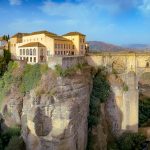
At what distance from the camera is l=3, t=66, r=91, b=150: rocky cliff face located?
19281 mm

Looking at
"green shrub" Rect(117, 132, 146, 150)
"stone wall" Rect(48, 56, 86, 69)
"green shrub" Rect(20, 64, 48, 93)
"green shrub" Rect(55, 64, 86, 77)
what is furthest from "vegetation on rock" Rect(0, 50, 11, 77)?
"green shrub" Rect(117, 132, 146, 150)

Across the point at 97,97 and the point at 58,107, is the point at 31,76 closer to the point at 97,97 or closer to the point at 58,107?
the point at 58,107

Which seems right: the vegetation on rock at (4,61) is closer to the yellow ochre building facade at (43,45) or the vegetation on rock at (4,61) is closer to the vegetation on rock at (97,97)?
the yellow ochre building facade at (43,45)

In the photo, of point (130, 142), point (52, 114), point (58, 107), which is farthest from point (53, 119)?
point (130, 142)

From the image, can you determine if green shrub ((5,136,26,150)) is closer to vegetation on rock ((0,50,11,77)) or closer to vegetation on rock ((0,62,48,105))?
vegetation on rock ((0,62,48,105))

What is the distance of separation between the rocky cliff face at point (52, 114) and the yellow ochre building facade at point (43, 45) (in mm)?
4008

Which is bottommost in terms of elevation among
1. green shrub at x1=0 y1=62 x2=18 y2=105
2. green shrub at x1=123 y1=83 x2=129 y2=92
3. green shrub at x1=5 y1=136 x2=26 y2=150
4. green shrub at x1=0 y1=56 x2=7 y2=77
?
green shrub at x1=5 y1=136 x2=26 y2=150

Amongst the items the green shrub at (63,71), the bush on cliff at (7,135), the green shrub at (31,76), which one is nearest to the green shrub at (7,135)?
the bush on cliff at (7,135)

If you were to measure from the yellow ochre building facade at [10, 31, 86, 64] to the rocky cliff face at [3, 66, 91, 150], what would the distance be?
4008mm

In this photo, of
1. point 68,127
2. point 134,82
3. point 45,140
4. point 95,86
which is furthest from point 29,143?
point 134,82

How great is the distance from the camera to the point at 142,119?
27.0m

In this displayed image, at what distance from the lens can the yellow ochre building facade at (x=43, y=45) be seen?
24078 mm

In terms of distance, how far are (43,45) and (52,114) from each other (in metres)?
7.29

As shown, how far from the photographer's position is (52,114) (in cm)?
1950
